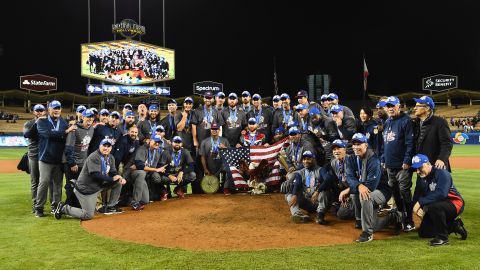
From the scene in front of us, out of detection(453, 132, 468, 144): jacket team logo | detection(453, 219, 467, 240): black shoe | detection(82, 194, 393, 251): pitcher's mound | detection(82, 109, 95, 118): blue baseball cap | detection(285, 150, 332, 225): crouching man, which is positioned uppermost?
detection(82, 109, 95, 118): blue baseball cap

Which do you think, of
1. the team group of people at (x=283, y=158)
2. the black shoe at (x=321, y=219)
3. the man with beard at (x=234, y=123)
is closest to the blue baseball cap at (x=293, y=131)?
the team group of people at (x=283, y=158)

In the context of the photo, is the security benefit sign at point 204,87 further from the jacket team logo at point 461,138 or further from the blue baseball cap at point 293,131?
the blue baseball cap at point 293,131

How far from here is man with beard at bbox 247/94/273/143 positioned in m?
11.6

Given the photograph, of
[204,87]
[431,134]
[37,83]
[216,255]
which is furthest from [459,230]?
[37,83]

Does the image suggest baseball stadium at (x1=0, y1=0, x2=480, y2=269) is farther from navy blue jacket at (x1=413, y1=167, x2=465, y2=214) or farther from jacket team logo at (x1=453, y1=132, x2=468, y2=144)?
jacket team logo at (x1=453, y1=132, x2=468, y2=144)

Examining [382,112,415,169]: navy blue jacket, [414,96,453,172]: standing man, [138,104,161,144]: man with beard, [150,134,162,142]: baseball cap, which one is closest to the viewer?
[414,96,453,172]: standing man

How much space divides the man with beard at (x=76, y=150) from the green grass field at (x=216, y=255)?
1.79 metres

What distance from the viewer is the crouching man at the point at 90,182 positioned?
8.30 metres

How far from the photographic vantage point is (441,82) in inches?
2163

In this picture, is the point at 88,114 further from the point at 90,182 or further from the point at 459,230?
the point at 459,230

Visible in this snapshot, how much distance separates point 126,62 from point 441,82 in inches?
1589

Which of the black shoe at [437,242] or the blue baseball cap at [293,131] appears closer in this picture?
the black shoe at [437,242]

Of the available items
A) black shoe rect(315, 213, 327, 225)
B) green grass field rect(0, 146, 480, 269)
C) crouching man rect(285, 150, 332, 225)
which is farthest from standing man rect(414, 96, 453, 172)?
black shoe rect(315, 213, 327, 225)

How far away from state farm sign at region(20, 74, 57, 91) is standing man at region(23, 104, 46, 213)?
1640 inches
